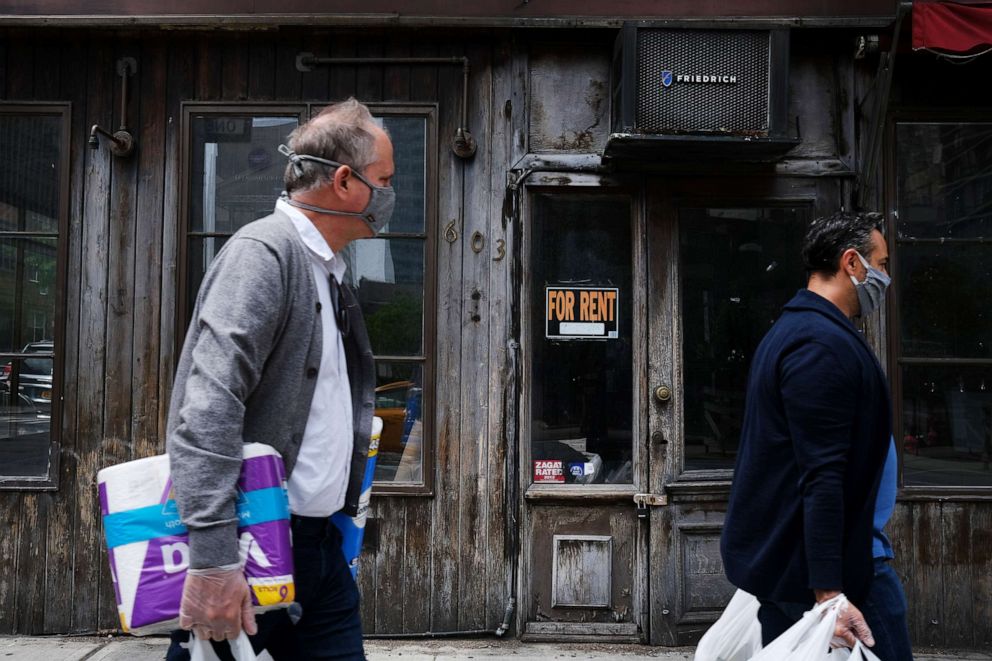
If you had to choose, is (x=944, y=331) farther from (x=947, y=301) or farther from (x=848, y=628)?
(x=848, y=628)

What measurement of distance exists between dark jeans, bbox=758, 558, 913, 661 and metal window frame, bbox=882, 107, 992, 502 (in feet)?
8.70

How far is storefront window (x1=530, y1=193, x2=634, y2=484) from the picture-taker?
16.7 ft

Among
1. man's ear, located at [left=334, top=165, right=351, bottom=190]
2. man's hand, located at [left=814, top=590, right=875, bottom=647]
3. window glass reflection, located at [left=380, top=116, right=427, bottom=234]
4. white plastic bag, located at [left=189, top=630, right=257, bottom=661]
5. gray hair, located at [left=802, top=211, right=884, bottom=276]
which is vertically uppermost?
window glass reflection, located at [left=380, top=116, right=427, bottom=234]

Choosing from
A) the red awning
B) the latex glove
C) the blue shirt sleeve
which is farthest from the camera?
the red awning

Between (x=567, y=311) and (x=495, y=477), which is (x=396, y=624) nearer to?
(x=495, y=477)

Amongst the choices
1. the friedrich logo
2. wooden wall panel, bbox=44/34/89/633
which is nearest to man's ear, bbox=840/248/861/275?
the friedrich logo

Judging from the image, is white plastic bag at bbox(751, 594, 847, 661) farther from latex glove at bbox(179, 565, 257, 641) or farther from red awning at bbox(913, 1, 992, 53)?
red awning at bbox(913, 1, 992, 53)

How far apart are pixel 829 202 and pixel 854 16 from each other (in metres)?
1.05

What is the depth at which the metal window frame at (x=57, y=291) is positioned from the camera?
500 cm

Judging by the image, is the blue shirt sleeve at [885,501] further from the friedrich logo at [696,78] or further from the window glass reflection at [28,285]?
the window glass reflection at [28,285]

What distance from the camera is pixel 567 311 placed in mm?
5090

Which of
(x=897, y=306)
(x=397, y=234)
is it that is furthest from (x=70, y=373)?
(x=897, y=306)

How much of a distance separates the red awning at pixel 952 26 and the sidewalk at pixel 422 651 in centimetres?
328

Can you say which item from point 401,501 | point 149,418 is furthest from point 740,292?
point 149,418
